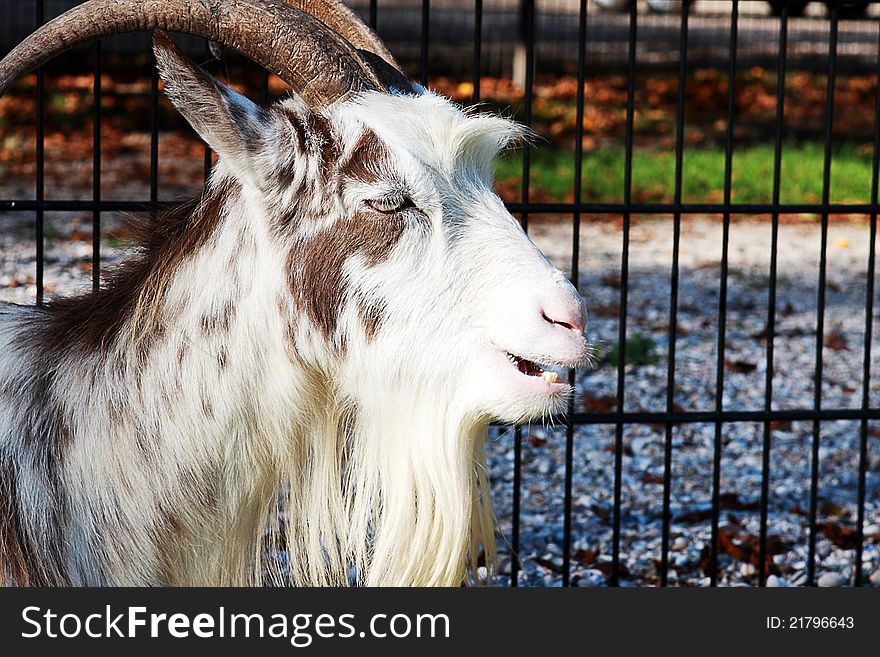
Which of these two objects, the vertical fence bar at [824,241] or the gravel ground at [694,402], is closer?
the vertical fence bar at [824,241]

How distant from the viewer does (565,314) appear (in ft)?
7.91

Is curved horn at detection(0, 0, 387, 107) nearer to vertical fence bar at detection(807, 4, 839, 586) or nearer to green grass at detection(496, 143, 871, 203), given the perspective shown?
vertical fence bar at detection(807, 4, 839, 586)

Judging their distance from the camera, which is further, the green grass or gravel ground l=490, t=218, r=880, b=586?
the green grass

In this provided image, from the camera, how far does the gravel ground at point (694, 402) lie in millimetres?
5172

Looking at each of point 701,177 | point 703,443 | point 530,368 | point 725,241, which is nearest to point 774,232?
point 725,241

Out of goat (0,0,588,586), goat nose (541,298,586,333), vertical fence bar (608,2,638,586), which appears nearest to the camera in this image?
goat nose (541,298,586,333)

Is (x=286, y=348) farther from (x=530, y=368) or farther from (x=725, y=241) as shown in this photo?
(x=725, y=241)

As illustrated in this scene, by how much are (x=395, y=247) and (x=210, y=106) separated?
0.47m

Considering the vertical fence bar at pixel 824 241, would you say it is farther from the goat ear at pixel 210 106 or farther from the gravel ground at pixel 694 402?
the goat ear at pixel 210 106

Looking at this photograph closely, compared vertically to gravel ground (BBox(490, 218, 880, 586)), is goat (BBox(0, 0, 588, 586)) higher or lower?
lower

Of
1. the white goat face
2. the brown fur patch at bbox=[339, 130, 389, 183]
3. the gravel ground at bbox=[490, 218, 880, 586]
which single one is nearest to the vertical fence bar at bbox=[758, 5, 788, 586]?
the gravel ground at bbox=[490, 218, 880, 586]

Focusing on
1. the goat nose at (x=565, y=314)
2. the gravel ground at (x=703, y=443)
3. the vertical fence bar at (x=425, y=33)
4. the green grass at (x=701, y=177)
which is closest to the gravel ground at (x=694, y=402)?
the gravel ground at (x=703, y=443)

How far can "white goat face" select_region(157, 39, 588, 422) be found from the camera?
8.11 feet

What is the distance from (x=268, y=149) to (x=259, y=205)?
4.9 inches
